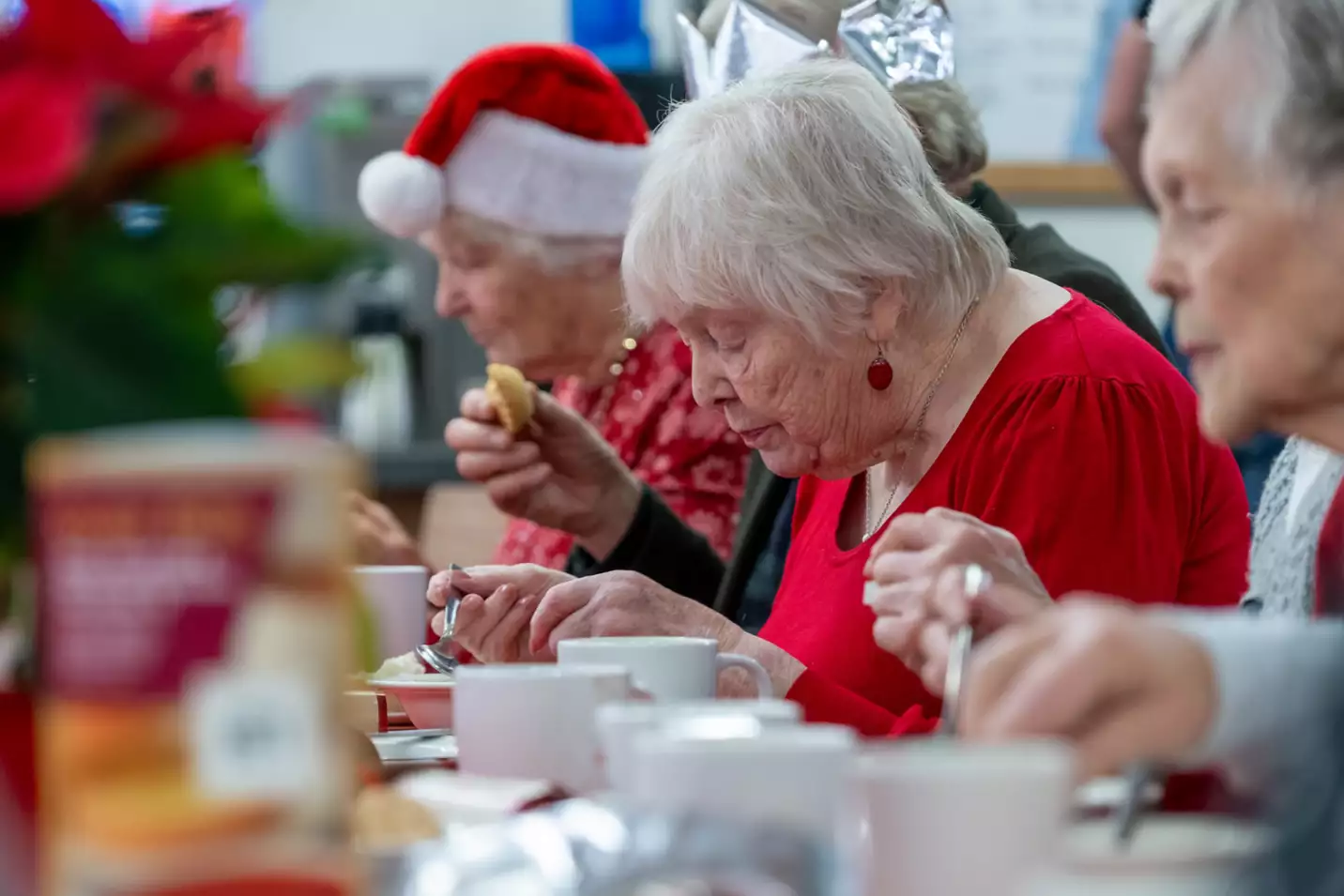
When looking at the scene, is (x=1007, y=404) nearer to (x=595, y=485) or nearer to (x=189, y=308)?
(x=595, y=485)

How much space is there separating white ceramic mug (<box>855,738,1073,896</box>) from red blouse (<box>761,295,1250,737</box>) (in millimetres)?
821

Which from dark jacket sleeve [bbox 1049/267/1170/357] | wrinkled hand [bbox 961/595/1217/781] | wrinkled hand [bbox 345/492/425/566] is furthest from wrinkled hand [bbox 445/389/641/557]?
wrinkled hand [bbox 961/595/1217/781]

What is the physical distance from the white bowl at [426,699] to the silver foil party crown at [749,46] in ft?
3.29

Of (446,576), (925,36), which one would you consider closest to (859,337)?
(446,576)

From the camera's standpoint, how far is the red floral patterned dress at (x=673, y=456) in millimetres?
2436

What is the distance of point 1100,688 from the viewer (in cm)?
66

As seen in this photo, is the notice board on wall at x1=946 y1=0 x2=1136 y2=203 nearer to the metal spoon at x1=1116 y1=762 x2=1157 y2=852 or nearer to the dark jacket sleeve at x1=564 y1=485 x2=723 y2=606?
the dark jacket sleeve at x1=564 y1=485 x2=723 y2=606

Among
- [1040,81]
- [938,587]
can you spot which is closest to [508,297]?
[1040,81]

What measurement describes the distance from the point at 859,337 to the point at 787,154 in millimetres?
193

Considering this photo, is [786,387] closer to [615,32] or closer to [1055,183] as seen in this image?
[615,32]

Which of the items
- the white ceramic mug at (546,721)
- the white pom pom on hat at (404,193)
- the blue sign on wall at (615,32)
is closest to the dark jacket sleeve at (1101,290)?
the white pom pom on hat at (404,193)

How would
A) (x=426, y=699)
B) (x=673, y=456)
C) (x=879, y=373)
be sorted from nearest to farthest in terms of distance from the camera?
(x=426, y=699) → (x=879, y=373) → (x=673, y=456)

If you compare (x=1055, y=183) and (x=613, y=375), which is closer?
(x=613, y=375)

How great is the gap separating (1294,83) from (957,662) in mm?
382
